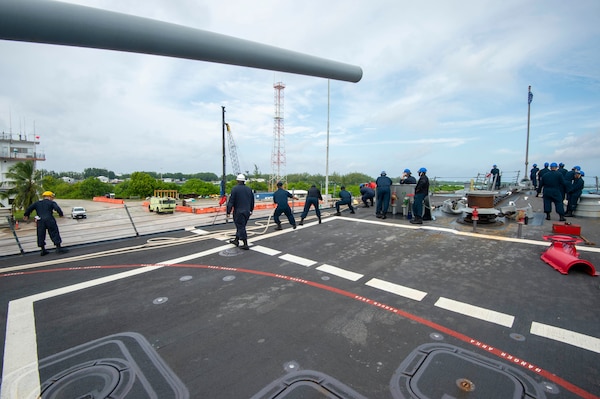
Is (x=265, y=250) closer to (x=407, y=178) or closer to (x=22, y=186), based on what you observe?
(x=407, y=178)

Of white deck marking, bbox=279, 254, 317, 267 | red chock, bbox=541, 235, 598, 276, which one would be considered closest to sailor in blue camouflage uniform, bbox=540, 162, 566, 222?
red chock, bbox=541, 235, 598, 276

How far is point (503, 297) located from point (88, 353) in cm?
525

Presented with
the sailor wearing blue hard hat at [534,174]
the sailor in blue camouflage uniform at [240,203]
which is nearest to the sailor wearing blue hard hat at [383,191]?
the sailor in blue camouflage uniform at [240,203]

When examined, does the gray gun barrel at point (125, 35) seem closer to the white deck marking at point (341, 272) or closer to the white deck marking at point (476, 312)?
the white deck marking at point (476, 312)

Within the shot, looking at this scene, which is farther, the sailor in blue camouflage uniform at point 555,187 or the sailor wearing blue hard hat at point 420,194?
the sailor wearing blue hard hat at point 420,194

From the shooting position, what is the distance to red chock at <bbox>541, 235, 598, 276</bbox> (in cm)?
468

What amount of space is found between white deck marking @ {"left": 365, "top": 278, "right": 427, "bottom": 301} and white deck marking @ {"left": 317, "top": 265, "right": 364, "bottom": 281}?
27 cm

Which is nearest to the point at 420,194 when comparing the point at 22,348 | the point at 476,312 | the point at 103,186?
the point at 476,312

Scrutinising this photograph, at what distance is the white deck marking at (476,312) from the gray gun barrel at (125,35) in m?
3.60

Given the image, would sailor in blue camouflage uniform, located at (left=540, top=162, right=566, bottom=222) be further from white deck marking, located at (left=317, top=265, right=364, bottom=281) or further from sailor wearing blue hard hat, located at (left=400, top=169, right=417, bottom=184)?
white deck marking, located at (left=317, top=265, right=364, bottom=281)

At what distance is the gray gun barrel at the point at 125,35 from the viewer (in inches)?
37.2

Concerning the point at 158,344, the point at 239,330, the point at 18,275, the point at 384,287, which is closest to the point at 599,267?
the point at 384,287

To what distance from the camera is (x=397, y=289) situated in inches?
170

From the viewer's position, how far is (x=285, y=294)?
4.23 metres
